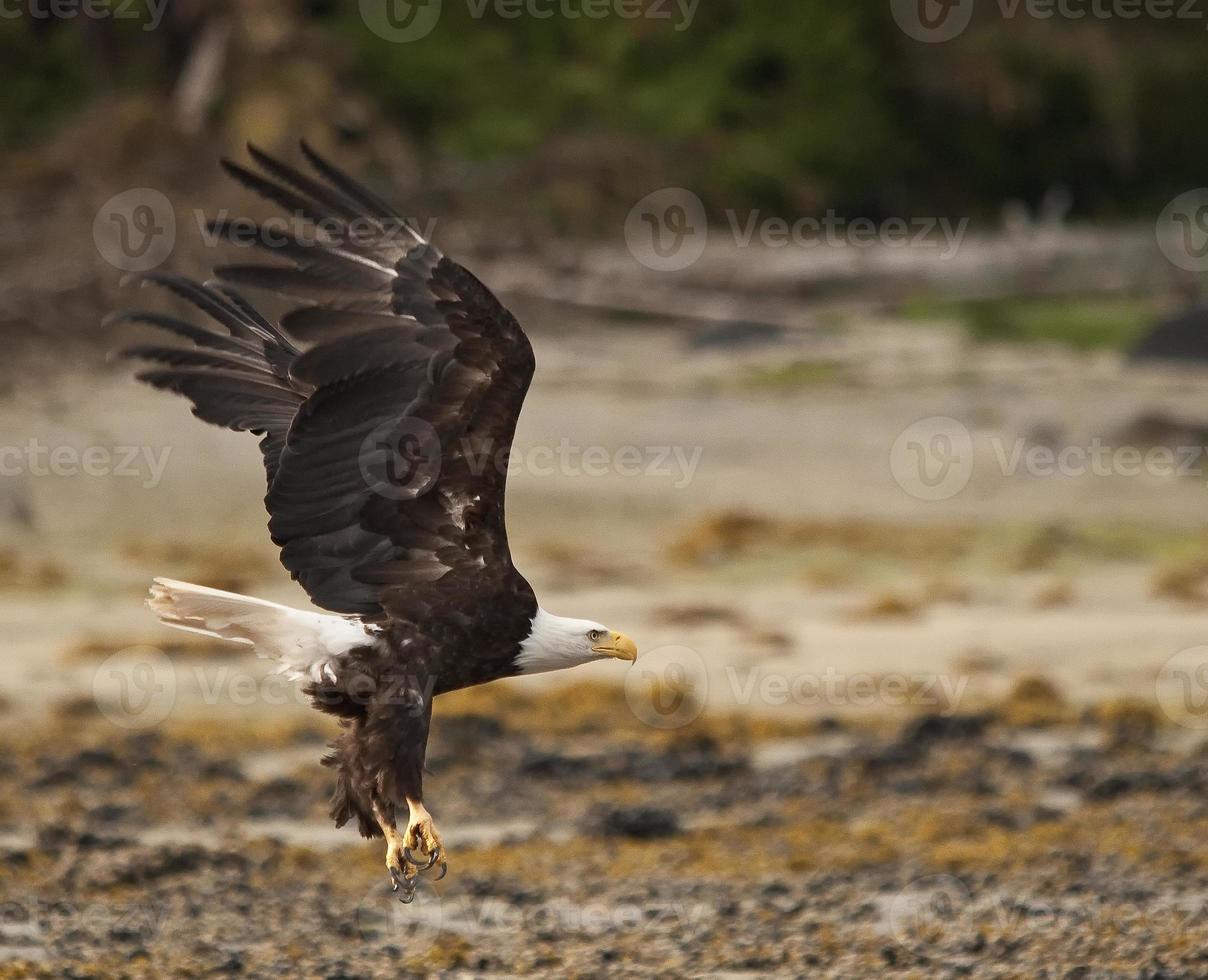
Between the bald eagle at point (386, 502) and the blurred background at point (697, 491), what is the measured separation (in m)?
1.08

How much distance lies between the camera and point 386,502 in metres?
5.77

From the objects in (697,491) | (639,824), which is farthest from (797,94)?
(639,824)

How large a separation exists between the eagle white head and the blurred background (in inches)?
39.6

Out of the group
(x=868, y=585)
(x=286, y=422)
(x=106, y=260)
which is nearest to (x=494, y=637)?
(x=286, y=422)

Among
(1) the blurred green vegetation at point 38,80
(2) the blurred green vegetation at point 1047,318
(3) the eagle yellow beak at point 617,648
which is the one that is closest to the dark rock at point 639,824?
(3) the eagle yellow beak at point 617,648

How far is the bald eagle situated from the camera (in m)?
5.53

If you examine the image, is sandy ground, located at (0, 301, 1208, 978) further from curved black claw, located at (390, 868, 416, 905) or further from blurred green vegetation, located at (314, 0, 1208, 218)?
blurred green vegetation, located at (314, 0, 1208, 218)

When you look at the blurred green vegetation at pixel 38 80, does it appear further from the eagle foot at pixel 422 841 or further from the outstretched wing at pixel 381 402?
the eagle foot at pixel 422 841

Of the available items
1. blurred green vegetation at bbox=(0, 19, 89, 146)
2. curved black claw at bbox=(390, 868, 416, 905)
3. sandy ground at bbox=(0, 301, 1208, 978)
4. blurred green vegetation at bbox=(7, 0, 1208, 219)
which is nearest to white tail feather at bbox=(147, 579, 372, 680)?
curved black claw at bbox=(390, 868, 416, 905)

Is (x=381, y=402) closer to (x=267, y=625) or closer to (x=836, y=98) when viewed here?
(x=267, y=625)

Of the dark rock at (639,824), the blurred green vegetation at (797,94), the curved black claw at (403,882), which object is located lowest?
the curved black claw at (403,882)

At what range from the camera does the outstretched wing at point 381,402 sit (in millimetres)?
5516

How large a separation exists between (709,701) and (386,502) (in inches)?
184

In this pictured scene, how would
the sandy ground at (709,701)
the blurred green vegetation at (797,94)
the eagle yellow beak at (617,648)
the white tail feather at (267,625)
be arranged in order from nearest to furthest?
the white tail feather at (267,625), the eagle yellow beak at (617,648), the sandy ground at (709,701), the blurred green vegetation at (797,94)
